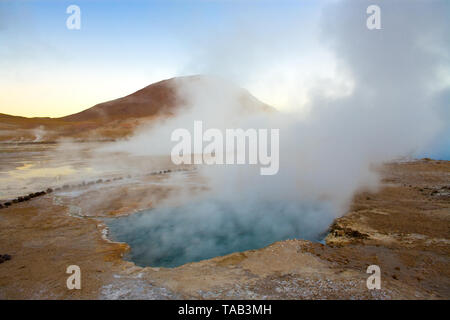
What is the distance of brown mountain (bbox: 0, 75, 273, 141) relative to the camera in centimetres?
3406

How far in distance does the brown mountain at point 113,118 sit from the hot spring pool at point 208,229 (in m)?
18.5

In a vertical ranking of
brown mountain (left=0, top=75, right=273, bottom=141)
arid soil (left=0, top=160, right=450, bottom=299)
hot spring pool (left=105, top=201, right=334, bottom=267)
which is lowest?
hot spring pool (left=105, top=201, right=334, bottom=267)

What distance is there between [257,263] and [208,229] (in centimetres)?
251

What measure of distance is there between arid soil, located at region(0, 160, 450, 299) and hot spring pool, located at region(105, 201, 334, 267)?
51 cm

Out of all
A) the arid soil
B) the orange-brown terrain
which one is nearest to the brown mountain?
the orange-brown terrain

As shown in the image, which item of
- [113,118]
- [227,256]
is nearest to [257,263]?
[227,256]

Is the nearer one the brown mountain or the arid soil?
the arid soil

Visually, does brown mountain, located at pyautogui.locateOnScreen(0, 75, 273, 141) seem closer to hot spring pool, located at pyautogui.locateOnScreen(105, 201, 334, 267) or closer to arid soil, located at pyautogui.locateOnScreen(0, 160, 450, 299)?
hot spring pool, located at pyautogui.locateOnScreen(105, 201, 334, 267)

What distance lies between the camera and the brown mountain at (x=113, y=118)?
34.1m

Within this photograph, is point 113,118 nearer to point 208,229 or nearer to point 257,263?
point 208,229

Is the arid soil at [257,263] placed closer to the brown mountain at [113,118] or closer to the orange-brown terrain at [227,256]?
the orange-brown terrain at [227,256]

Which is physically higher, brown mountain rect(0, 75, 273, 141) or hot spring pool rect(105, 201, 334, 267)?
brown mountain rect(0, 75, 273, 141)

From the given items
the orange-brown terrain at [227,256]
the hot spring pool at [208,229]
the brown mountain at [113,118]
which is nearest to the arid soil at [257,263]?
the orange-brown terrain at [227,256]

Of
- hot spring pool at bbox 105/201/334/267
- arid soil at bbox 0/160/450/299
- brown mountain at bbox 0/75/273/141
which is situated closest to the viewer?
arid soil at bbox 0/160/450/299
